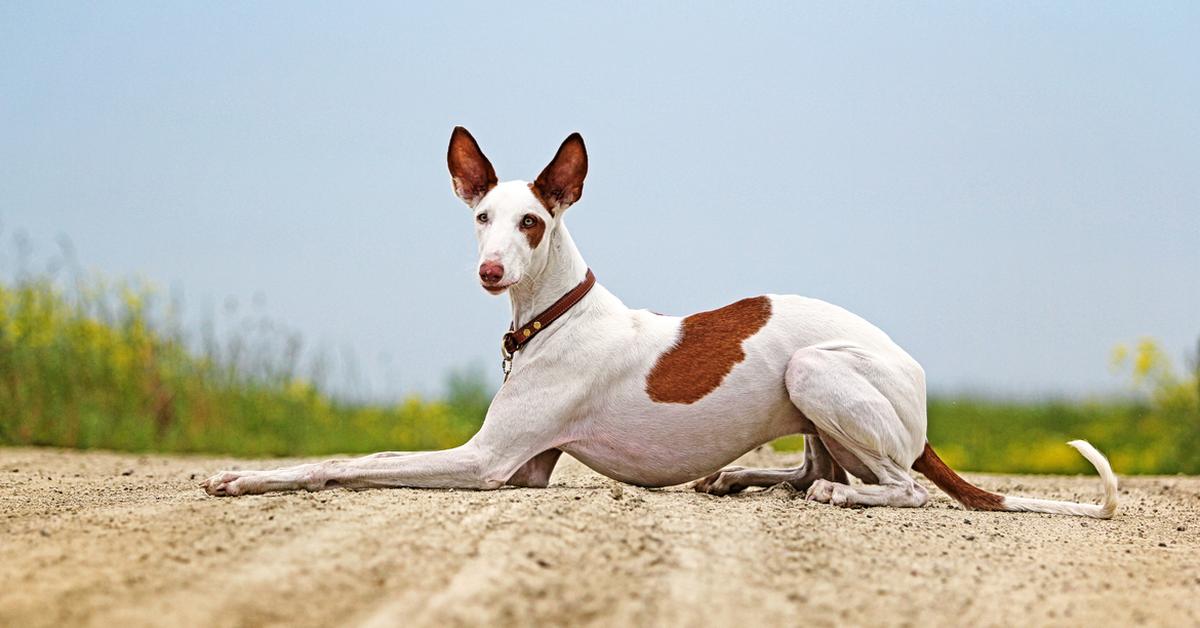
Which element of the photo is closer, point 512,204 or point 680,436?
point 512,204

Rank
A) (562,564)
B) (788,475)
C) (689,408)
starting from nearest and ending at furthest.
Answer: (562,564)
(689,408)
(788,475)

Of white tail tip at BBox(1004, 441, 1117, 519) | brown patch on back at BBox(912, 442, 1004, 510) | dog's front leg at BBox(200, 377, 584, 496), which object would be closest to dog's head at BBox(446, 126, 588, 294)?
dog's front leg at BBox(200, 377, 584, 496)

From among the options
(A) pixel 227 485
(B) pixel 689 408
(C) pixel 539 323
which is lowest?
(A) pixel 227 485

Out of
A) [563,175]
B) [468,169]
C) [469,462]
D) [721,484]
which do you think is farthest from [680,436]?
[468,169]

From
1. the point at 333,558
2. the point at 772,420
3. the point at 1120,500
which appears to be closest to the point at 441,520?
the point at 333,558

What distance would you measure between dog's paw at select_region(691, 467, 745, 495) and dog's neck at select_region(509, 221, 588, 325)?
4.71 feet

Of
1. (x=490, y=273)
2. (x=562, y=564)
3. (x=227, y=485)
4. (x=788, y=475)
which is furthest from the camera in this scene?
(x=788, y=475)

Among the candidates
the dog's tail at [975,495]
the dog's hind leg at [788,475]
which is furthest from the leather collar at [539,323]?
the dog's tail at [975,495]

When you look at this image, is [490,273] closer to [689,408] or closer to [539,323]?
[539,323]

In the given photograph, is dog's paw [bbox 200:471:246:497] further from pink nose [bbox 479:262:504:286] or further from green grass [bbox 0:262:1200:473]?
green grass [bbox 0:262:1200:473]

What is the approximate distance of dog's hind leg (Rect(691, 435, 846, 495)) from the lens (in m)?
6.56

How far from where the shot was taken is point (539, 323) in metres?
6.04

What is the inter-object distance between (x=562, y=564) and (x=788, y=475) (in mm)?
2786

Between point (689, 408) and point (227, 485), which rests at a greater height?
point (689, 408)
